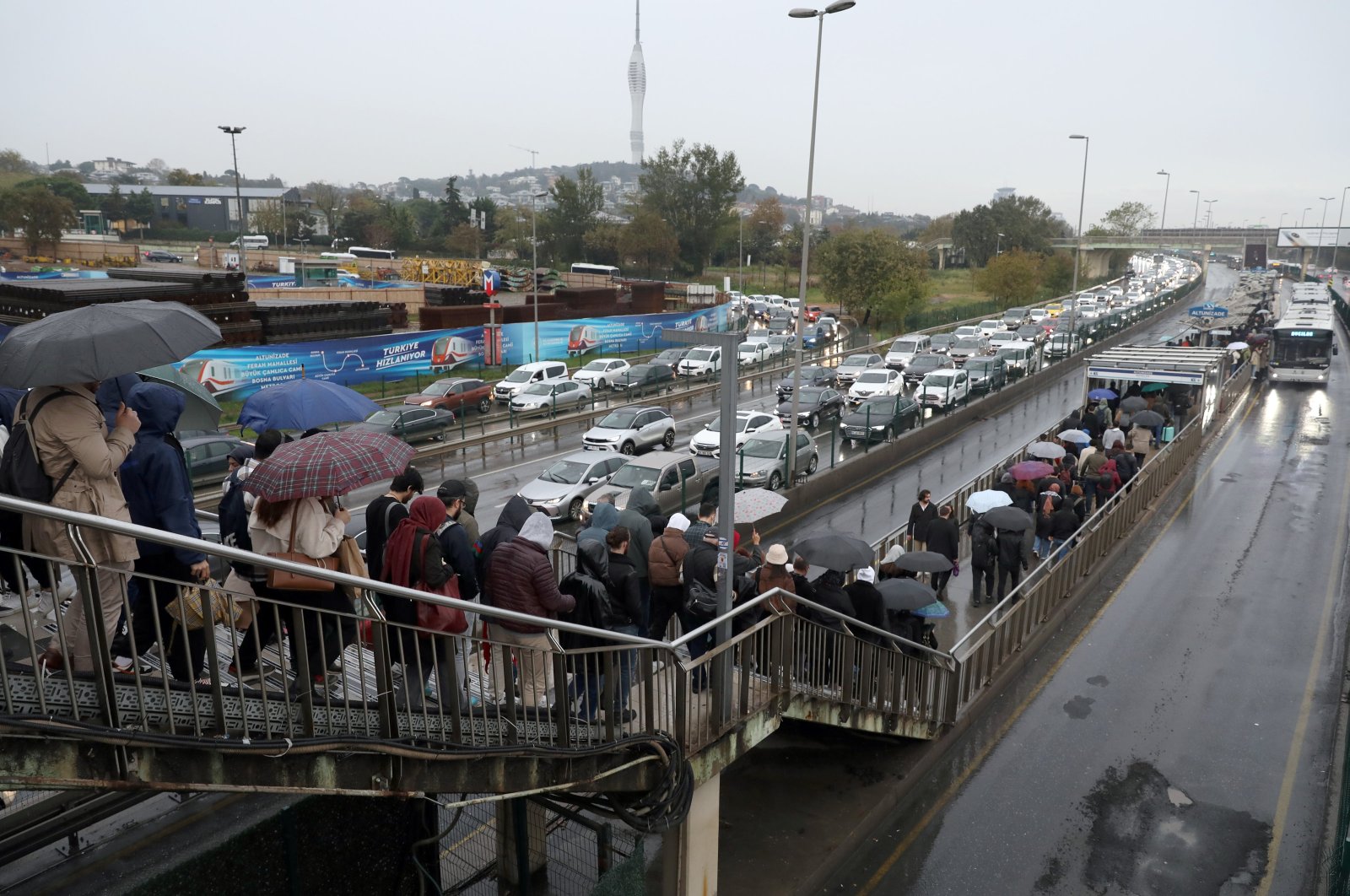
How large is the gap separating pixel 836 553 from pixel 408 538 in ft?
17.3

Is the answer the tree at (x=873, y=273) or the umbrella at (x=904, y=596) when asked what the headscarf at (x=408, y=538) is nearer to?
the umbrella at (x=904, y=596)

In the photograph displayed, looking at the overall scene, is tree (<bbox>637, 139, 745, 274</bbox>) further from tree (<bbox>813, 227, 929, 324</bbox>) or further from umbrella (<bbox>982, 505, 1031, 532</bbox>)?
umbrella (<bbox>982, 505, 1031, 532</bbox>)

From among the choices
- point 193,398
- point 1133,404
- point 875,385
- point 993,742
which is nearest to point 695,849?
point 993,742

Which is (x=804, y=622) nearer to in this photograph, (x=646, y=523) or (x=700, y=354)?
(x=646, y=523)

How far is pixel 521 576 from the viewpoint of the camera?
6.60 meters

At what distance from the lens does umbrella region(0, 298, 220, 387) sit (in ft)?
14.9

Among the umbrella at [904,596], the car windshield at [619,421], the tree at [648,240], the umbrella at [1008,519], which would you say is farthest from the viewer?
the tree at [648,240]

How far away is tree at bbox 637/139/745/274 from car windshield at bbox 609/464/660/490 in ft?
275

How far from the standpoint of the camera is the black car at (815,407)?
30.5 metres

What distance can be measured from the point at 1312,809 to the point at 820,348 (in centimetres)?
4349

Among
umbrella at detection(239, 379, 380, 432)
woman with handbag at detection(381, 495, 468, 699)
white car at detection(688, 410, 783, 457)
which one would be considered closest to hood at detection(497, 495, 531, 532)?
woman with handbag at detection(381, 495, 468, 699)

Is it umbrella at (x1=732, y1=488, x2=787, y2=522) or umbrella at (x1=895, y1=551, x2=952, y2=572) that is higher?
umbrella at (x1=732, y1=488, x2=787, y2=522)

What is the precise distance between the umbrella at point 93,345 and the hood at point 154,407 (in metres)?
0.34

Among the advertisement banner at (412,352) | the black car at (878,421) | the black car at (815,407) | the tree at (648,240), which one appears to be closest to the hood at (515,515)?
the advertisement banner at (412,352)
